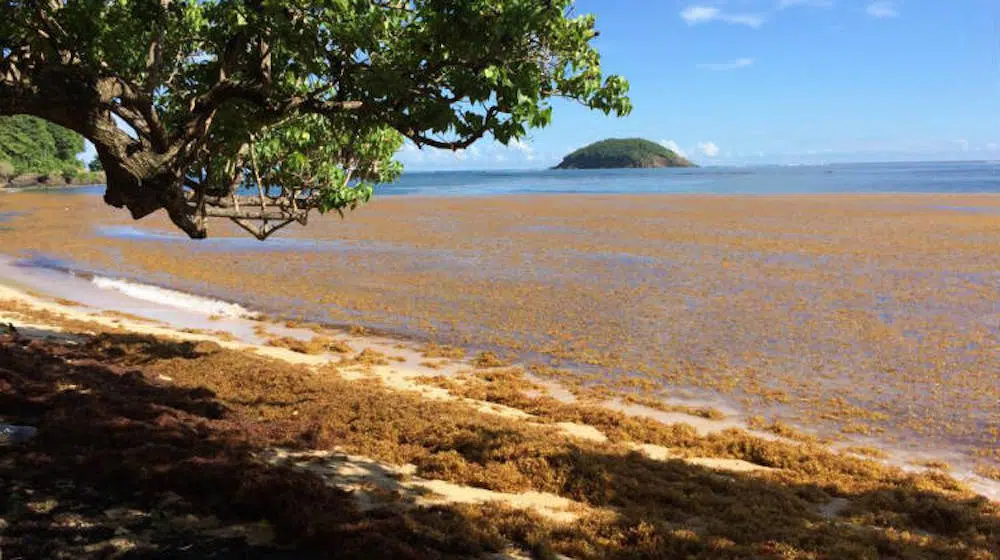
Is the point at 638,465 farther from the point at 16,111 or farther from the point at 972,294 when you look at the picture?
the point at 972,294

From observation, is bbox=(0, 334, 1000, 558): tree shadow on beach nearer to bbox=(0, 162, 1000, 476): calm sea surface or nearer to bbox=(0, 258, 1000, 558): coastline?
bbox=(0, 258, 1000, 558): coastline

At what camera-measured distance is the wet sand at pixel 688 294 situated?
39.9 feet

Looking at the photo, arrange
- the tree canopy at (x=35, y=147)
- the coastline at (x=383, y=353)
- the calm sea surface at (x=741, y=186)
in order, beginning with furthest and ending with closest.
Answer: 1. the tree canopy at (x=35, y=147)
2. the calm sea surface at (x=741, y=186)
3. the coastline at (x=383, y=353)

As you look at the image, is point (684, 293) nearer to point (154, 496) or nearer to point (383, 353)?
point (383, 353)

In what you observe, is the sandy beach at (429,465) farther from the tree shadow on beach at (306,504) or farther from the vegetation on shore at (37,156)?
the vegetation on shore at (37,156)

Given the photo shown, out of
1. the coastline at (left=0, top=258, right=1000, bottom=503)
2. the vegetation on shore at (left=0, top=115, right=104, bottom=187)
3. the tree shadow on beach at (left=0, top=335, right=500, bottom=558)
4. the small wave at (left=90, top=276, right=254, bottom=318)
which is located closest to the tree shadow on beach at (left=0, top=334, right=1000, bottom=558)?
the tree shadow on beach at (left=0, top=335, right=500, bottom=558)

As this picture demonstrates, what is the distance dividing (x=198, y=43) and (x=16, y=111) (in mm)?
2422

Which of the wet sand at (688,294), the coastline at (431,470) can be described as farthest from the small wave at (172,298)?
the coastline at (431,470)

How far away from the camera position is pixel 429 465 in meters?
7.42

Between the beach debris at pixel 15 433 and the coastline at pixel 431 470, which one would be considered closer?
the coastline at pixel 431 470

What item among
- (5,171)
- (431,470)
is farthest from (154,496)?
(5,171)

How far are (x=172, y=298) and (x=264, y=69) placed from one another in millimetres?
14902

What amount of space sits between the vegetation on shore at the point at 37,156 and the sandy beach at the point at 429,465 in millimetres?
101867

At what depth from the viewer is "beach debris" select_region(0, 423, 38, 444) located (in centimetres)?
583
